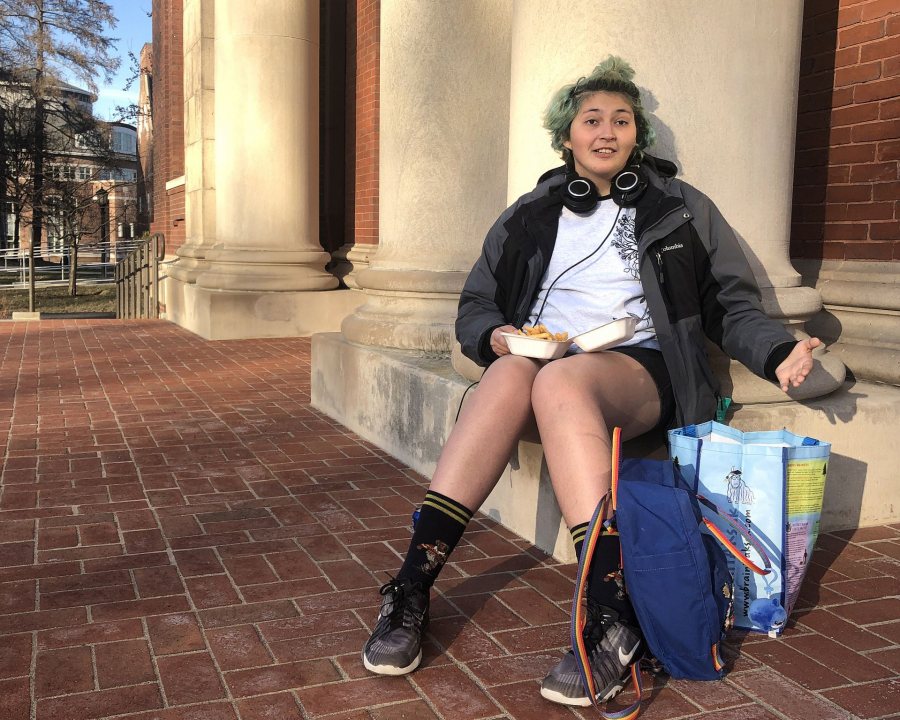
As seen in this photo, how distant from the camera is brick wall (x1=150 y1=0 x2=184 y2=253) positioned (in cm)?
1534

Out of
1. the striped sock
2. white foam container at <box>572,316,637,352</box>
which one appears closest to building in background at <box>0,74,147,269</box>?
white foam container at <box>572,316,637,352</box>

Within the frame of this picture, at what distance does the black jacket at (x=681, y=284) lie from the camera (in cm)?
330

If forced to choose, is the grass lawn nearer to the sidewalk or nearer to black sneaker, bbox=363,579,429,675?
the sidewalk

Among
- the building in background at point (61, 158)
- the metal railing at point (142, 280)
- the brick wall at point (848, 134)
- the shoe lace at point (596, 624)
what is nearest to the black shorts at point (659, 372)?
the shoe lace at point (596, 624)

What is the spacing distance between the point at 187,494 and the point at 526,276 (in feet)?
6.16

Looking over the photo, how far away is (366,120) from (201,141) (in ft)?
7.09

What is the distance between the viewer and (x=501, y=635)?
292 centimetres

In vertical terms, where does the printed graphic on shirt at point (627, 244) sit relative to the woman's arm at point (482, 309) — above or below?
above

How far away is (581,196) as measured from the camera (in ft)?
11.2

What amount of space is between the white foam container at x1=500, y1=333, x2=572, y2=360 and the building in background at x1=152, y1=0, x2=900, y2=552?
78 cm

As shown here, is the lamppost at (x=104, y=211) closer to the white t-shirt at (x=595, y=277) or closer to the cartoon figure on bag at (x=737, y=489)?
the white t-shirt at (x=595, y=277)

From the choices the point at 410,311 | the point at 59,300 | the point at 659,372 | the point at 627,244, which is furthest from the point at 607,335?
the point at 59,300

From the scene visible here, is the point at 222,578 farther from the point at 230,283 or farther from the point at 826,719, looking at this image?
the point at 230,283

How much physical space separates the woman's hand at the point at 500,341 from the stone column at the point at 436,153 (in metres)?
2.35
